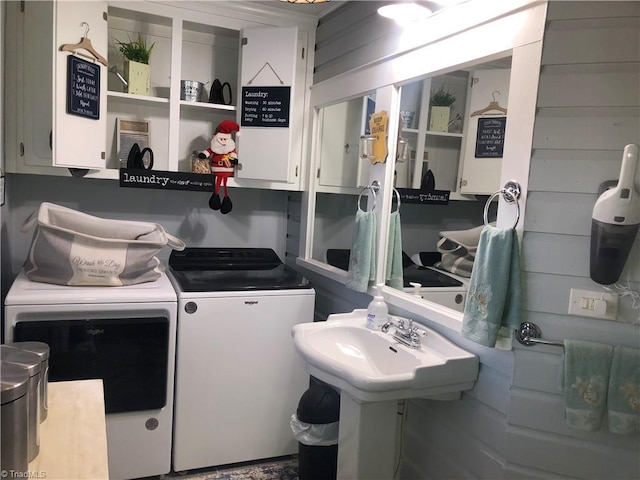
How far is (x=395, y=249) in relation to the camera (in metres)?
2.33

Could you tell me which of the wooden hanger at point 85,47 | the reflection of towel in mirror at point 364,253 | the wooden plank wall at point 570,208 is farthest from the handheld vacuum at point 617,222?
the wooden hanger at point 85,47

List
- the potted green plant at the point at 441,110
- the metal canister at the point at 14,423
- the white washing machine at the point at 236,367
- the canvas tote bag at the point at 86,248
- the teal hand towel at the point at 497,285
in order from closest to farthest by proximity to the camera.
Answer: the metal canister at the point at 14,423, the teal hand towel at the point at 497,285, the potted green plant at the point at 441,110, the canvas tote bag at the point at 86,248, the white washing machine at the point at 236,367

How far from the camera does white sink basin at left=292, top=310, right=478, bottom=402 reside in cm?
168

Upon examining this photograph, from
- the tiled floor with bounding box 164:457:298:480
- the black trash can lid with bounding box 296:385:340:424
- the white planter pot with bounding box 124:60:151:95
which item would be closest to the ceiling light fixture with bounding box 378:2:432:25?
the white planter pot with bounding box 124:60:151:95

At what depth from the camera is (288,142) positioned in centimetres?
288

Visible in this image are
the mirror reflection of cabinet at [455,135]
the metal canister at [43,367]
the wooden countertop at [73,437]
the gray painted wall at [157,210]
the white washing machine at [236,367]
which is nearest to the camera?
the wooden countertop at [73,437]

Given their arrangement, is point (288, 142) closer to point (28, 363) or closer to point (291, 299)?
point (291, 299)

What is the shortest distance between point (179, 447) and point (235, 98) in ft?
7.08

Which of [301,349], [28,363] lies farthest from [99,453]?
[301,349]

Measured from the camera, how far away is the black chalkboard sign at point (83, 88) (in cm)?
233

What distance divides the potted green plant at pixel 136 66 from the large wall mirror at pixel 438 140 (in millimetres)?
1035

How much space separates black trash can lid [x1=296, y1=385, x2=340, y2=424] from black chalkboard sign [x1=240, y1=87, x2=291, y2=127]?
61.6 inches

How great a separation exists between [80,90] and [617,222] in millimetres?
2411

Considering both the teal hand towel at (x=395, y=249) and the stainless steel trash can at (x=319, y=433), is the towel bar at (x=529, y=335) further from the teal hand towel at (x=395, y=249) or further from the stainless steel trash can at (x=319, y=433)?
the stainless steel trash can at (x=319, y=433)
